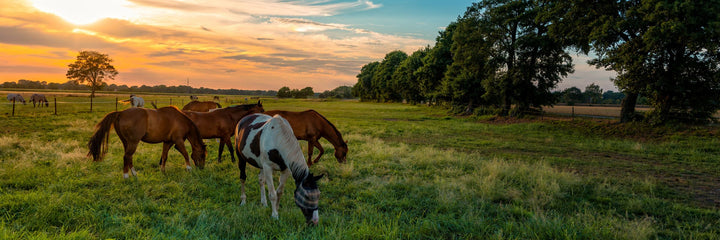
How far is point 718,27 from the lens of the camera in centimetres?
1312

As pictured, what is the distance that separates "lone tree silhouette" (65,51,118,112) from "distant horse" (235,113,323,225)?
8498 centimetres

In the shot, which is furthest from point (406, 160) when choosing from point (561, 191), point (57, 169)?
point (57, 169)

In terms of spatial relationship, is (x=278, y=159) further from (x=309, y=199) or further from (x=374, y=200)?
(x=374, y=200)

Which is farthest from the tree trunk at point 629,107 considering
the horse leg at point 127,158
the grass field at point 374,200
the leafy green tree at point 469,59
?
the horse leg at point 127,158

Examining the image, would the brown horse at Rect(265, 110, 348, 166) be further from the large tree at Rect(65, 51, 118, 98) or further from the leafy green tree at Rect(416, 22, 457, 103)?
the large tree at Rect(65, 51, 118, 98)

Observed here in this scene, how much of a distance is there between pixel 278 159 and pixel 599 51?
829 inches

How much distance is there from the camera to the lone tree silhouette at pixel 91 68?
6806 centimetres

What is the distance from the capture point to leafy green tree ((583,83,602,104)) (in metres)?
79.1

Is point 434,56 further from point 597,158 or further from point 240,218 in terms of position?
point 240,218

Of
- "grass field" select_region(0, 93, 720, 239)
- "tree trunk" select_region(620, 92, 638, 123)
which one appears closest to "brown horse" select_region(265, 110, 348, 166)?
"grass field" select_region(0, 93, 720, 239)

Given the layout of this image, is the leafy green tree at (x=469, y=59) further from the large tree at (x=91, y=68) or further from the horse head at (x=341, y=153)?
the large tree at (x=91, y=68)

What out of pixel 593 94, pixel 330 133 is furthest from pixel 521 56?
pixel 593 94

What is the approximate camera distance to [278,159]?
4.90 m

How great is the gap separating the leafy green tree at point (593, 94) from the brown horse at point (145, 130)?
9496 centimetres
